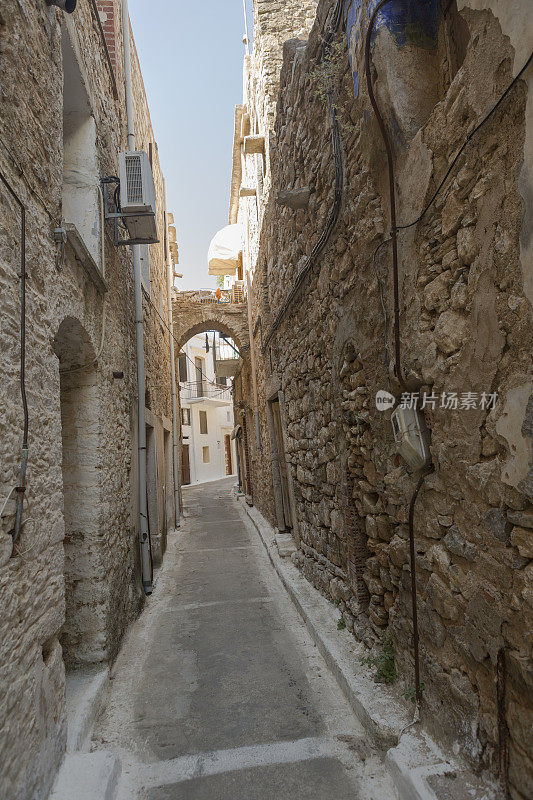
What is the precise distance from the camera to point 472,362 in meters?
2.10

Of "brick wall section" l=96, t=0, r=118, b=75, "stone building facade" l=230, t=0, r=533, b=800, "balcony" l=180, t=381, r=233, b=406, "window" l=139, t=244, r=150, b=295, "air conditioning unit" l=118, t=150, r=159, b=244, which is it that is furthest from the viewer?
"balcony" l=180, t=381, r=233, b=406

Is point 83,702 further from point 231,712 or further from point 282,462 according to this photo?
point 282,462

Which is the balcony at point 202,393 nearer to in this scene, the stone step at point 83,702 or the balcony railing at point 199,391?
the balcony railing at point 199,391

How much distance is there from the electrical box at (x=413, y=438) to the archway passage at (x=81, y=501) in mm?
2151

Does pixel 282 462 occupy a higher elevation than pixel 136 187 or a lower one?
lower

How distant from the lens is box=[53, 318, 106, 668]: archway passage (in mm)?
3498

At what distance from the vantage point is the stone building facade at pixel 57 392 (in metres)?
2.11

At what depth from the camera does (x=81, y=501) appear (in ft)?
12.1

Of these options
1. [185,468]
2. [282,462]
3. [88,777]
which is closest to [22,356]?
[88,777]

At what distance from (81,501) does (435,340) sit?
2.69 meters

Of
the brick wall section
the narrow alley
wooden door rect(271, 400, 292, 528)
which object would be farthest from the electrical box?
the brick wall section

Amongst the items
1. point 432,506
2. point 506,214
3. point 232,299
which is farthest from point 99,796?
point 232,299

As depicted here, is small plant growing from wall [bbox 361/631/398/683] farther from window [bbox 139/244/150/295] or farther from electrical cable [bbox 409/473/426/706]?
window [bbox 139/244/150/295]

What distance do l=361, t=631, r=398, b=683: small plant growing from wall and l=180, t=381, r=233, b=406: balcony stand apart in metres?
25.1
